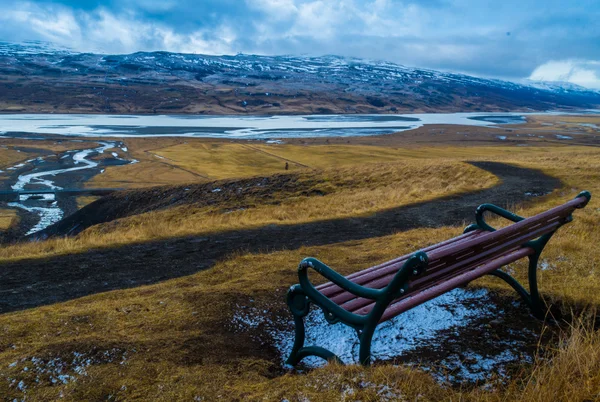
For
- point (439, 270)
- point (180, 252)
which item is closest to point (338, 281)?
point (439, 270)

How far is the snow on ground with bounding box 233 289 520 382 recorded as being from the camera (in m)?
3.47

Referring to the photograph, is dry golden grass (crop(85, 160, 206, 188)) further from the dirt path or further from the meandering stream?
the dirt path

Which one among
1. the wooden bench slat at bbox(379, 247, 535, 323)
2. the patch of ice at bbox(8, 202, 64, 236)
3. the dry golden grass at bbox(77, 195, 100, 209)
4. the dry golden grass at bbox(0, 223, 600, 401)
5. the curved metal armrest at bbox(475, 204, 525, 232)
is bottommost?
the patch of ice at bbox(8, 202, 64, 236)

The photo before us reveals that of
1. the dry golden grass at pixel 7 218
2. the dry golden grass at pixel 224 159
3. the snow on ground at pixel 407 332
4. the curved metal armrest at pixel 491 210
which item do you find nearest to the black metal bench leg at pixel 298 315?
the snow on ground at pixel 407 332

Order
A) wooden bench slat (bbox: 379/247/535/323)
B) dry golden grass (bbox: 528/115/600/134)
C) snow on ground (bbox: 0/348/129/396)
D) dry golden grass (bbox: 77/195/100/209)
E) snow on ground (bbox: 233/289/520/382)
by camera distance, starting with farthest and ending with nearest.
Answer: dry golden grass (bbox: 528/115/600/134) < dry golden grass (bbox: 77/195/100/209) < snow on ground (bbox: 233/289/520/382) < wooden bench slat (bbox: 379/247/535/323) < snow on ground (bbox: 0/348/129/396)

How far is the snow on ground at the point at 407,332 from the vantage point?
3472 millimetres

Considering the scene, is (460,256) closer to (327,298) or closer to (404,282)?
(404,282)

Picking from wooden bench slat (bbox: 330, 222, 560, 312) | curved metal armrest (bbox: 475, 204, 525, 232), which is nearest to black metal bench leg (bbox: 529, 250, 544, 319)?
wooden bench slat (bbox: 330, 222, 560, 312)

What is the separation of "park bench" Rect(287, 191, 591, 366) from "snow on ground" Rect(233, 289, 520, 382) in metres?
0.41

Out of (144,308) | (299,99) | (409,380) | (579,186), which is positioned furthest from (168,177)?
(299,99)

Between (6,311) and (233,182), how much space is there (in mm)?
16601

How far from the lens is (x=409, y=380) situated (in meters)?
2.69

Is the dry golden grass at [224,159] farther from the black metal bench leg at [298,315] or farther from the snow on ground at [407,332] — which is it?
the black metal bench leg at [298,315]

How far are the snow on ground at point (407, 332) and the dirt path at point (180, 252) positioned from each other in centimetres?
356
